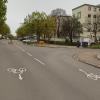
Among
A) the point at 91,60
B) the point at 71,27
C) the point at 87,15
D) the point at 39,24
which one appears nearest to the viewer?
the point at 91,60

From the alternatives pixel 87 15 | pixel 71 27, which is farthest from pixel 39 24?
pixel 87 15

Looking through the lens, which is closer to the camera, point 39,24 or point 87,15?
point 39,24

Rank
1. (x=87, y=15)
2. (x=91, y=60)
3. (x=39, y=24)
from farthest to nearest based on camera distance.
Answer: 1. (x=87, y=15)
2. (x=39, y=24)
3. (x=91, y=60)

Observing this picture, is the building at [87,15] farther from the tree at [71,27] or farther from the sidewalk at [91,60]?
the sidewalk at [91,60]

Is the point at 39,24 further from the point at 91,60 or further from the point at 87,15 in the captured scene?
the point at 91,60

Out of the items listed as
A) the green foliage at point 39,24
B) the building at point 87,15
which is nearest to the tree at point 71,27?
the green foliage at point 39,24

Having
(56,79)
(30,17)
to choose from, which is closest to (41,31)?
(30,17)

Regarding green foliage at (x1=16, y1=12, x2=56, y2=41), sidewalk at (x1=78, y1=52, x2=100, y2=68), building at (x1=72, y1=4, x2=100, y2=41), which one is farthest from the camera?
building at (x1=72, y1=4, x2=100, y2=41)

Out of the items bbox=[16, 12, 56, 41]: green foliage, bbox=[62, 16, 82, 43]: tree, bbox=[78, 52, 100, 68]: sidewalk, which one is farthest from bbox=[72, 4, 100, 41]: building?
bbox=[78, 52, 100, 68]: sidewalk

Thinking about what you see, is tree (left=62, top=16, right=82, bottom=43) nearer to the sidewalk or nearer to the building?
the building

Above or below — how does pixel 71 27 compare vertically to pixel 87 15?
below

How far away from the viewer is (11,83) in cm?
1281

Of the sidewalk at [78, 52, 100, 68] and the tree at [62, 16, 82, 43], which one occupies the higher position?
the tree at [62, 16, 82, 43]

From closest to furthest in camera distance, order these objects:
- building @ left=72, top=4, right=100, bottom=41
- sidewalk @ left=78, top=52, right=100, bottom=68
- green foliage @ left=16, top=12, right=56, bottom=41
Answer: sidewalk @ left=78, top=52, right=100, bottom=68 < green foliage @ left=16, top=12, right=56, bottom=41 < building @ left=72, top=4, right=100, bottom=41
